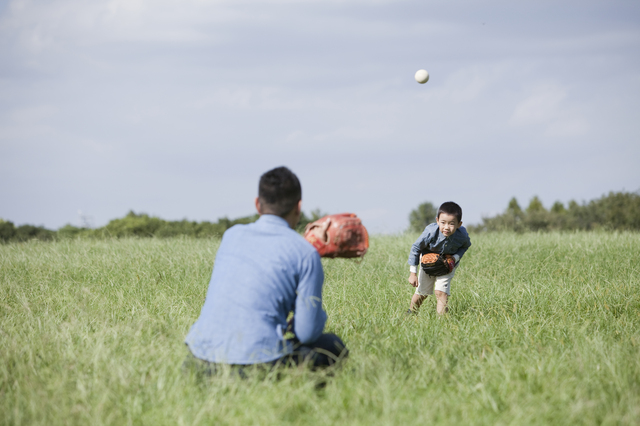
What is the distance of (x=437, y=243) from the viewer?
230 inches

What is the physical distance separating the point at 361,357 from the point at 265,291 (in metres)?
1.08

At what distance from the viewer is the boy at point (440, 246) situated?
5.58 m

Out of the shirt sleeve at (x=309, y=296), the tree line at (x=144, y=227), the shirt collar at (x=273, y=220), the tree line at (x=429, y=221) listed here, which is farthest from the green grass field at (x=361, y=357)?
the tree line at (x=144, y=227)

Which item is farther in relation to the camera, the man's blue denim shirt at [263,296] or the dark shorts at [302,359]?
the dark shorts at [302,359]

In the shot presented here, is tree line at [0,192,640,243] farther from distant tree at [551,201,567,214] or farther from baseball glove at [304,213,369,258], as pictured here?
baseball glove at [304,213,369,258]

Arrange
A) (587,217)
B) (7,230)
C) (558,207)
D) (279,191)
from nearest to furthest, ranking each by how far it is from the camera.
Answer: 1. (279,191)
2. (7,230)
3. (587,217)
4. (558,207)

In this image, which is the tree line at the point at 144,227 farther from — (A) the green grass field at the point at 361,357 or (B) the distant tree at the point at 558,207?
(B) the distant tree at the point at 558,207

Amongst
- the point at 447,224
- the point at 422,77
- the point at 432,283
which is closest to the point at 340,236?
the point at 447,224

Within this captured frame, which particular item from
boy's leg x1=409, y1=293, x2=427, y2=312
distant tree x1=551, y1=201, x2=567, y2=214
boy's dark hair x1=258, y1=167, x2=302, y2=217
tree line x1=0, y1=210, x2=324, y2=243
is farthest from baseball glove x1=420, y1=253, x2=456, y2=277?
distant tree x1=551, y1=201, x2=567, y2=214

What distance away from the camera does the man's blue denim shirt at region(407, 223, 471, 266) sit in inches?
229

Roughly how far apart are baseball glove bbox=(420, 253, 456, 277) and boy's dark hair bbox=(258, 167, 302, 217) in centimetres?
311

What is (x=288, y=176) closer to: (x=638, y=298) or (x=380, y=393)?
(x=380, y=393)

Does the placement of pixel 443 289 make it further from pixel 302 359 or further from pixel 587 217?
pixel 587 217

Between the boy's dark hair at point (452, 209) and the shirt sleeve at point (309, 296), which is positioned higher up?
the boy's dark hair at point (452, 209)
